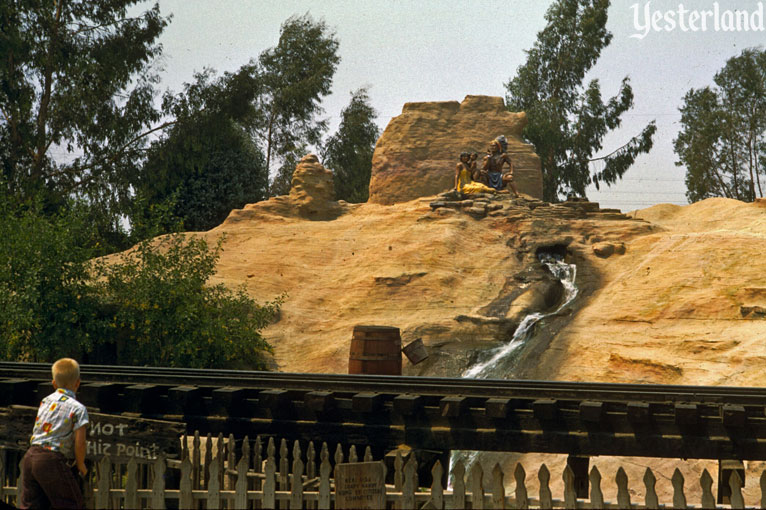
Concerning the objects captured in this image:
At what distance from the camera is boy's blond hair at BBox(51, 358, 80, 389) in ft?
18.9

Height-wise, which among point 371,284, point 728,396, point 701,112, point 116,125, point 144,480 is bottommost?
point 144,480

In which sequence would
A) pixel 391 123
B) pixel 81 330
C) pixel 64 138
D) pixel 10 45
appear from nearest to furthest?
pixel 81 330, pixel 10 45, pixel 64 138, pixel 391 123

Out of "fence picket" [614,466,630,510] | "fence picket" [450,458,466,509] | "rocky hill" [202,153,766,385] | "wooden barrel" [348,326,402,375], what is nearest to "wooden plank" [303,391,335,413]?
"fence picket" [450,458,466,509]

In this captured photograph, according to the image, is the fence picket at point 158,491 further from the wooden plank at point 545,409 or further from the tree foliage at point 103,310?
the tree foliage at point 103,310

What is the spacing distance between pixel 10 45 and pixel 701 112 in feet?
115

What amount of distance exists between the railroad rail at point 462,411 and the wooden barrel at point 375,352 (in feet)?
15.3

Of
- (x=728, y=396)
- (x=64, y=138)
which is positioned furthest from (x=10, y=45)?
(x=728, y=396)

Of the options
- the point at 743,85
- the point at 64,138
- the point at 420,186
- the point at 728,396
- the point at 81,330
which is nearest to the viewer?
the point at 728,396

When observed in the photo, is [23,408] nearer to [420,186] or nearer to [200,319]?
[200,319]

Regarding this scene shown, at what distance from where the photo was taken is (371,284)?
2091 centimetres

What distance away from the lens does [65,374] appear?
5.78 metres

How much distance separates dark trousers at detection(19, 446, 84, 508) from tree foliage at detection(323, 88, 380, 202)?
120 ft

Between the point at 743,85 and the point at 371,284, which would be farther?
the point at 743,85

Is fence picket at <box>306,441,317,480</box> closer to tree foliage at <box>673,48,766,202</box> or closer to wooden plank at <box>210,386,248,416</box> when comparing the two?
wooden plank at <box>210,386,248,416</box>
